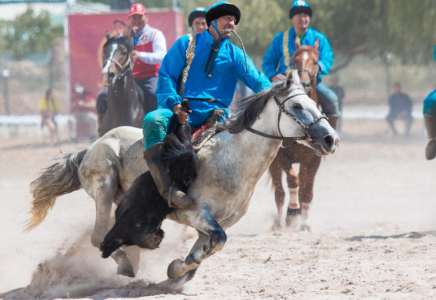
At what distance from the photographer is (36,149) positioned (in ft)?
50.2

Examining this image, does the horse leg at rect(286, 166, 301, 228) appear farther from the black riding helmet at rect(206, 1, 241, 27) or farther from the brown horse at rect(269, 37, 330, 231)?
the black riding helmet at rect(206, 1, 241, 27)

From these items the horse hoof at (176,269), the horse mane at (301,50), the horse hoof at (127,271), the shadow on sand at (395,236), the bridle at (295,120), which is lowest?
the shadow on sand at (395,236)

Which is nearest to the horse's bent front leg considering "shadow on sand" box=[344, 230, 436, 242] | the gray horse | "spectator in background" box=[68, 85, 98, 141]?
the gray horse

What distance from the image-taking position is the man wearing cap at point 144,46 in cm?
869

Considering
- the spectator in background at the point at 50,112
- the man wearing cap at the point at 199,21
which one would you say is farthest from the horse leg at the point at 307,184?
the spectator in background at the point at 50,112

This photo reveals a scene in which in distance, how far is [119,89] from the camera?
8.49 metres

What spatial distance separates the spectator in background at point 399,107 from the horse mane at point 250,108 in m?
15.7

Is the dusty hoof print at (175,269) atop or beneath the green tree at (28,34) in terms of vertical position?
beneath

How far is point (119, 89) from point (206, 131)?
3.48m

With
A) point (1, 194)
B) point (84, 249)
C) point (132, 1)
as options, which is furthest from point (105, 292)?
point (132, 1)

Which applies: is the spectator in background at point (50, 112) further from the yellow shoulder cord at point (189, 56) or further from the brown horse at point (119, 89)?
the yellow shoulder cord at point (189, 56)

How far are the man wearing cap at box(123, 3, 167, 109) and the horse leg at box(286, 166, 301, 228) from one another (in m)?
1.89

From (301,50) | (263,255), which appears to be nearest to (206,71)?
(263,255)

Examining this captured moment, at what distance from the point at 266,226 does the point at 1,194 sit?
3.88 metres
